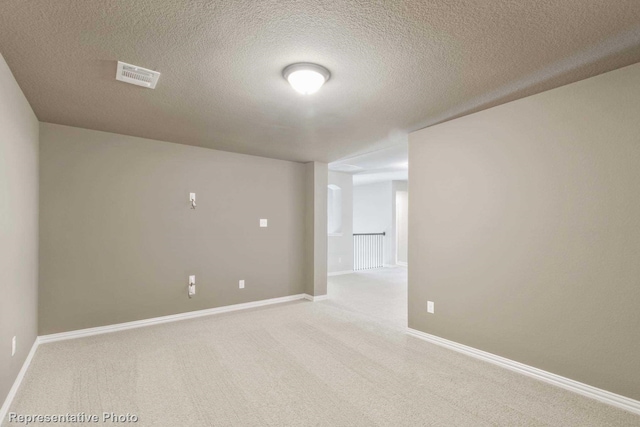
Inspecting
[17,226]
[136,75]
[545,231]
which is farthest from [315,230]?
[17,226]

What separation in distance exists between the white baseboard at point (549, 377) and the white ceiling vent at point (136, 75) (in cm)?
351

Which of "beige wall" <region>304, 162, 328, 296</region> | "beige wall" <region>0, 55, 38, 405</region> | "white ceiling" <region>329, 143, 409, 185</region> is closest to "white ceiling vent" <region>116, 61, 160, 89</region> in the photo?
"beige wall" <region>0, 55, 38, 405</region>

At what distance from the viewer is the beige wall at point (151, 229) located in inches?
130

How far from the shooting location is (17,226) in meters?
2.38

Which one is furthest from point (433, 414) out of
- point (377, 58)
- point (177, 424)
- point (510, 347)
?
point (377, 58)

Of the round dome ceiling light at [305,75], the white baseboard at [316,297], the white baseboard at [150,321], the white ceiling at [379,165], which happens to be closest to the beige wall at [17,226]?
the white baseboard at [150,321]

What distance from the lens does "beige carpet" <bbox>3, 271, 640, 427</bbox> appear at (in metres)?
1.99

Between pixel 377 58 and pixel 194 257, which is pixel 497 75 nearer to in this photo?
pixel 377 58

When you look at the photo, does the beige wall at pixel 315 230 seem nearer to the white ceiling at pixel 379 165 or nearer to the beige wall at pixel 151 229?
the beige wall at pixel 151 229

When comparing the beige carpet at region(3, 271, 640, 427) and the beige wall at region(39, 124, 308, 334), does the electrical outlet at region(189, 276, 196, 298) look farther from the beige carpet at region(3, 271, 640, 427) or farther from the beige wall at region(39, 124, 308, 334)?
the beige carpet at region(3, 271, 640, 427)

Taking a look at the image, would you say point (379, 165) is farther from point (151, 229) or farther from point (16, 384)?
point (16, 384)

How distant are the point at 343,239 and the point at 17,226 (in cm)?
597

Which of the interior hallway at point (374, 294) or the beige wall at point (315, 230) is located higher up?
the beige wall at point (315, 230)

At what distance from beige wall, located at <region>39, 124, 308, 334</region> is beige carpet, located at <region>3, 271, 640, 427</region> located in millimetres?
480
